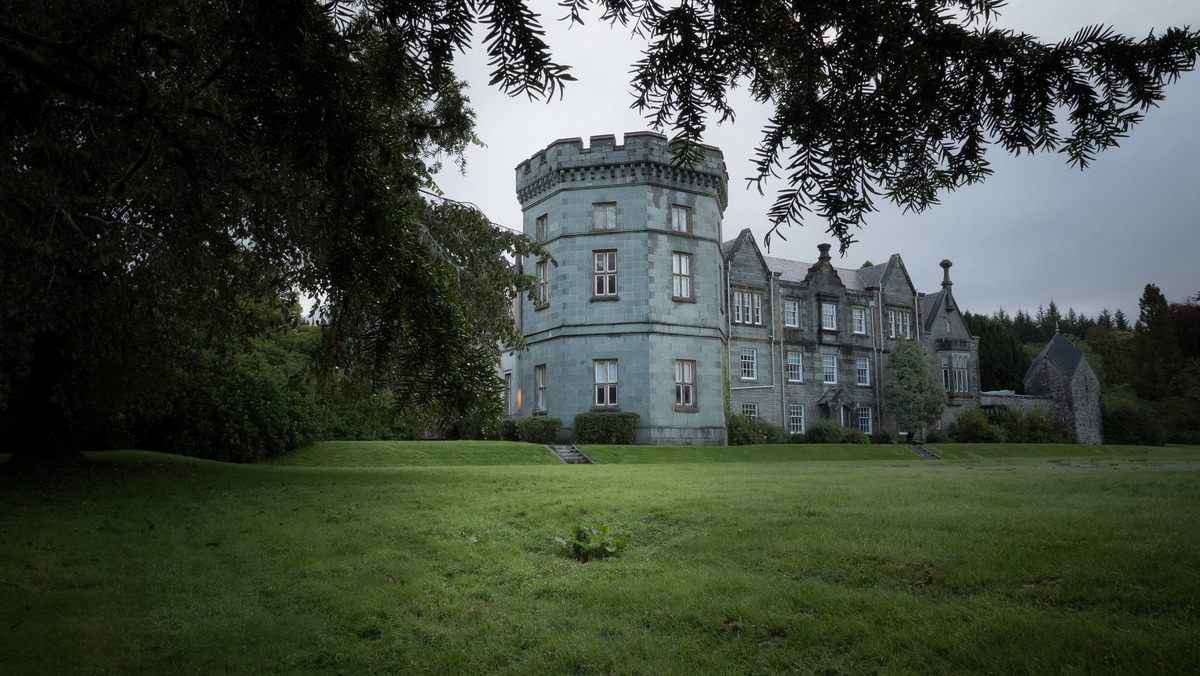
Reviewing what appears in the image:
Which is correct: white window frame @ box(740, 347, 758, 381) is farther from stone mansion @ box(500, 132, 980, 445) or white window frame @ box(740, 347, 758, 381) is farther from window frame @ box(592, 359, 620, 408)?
window frame @ box(592, 359, 620, 408)

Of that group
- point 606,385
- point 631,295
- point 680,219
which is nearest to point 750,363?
point 680,219

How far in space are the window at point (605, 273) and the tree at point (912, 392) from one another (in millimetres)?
19345

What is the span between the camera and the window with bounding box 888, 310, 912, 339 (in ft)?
147

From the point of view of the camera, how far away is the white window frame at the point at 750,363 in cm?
3831

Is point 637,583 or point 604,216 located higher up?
point 604,216

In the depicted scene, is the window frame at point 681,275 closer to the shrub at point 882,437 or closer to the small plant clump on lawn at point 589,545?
the shrub at point 882,437

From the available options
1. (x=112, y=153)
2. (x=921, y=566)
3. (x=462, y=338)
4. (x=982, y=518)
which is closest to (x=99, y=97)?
(x=462, y=338)

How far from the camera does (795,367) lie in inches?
1575

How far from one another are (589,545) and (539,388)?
24.0m

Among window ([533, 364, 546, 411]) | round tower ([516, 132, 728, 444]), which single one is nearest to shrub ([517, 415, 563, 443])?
round tower ([516, 132, 728, 444])

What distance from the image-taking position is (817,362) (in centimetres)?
4075

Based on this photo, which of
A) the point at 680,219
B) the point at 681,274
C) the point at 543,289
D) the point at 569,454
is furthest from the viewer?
the point at 543,289

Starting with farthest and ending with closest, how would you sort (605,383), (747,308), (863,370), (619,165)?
1. (863,370)
2. (747,308)
3. (619,165)
4. (605,383)

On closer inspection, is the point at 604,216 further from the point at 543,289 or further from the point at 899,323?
the point at 899,323
